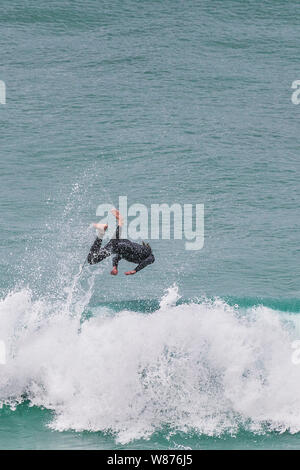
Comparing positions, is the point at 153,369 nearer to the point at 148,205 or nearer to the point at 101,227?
the point at 101,227

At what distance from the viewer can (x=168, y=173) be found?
3181 centimetres

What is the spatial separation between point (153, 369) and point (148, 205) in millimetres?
10319

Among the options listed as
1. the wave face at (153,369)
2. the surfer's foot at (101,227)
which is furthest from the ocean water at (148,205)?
the surfer's foot at (101,227)

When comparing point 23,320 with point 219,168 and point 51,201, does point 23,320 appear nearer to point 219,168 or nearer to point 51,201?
point 51,201

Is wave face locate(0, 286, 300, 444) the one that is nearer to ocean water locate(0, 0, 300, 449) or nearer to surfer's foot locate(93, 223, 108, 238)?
ocean water locate(0, 0, 300, 449)

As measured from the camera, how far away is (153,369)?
66.0 feet

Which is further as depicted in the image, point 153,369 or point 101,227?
point 153,369

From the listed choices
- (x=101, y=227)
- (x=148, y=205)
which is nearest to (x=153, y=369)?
(x=101, y=227)

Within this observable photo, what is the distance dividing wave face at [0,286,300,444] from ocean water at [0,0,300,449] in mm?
38

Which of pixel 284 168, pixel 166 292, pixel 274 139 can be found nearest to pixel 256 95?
pixel 274 139

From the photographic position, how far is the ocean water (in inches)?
762

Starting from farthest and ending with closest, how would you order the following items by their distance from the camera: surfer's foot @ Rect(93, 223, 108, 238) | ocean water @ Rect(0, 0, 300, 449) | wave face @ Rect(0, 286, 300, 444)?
ocean water @ Rect(0, 0, 300, 449)
wave face @ Rect(0, 286, 300, 444)
surfer's foot @ Rect(93, 223, 108, 238)

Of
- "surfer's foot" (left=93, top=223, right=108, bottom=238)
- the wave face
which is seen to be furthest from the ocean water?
"surfer's foot" (left=93, top=223, right=108, bottom=238)

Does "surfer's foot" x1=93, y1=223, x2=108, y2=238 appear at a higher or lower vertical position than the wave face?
higher
